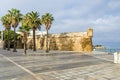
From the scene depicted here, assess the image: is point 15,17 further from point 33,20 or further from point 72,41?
point 72,41

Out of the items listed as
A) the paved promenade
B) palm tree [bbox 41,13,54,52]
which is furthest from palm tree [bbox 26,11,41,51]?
→ the paved promenade

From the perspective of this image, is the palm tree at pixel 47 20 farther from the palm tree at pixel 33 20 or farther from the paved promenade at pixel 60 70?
the paved promenade at pixel 60 70

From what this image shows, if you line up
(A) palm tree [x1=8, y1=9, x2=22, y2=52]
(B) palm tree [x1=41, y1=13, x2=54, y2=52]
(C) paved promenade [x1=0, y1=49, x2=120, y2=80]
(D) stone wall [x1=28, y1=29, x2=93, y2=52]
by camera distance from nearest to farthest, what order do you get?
1. (C) paved promenade [x1=0, y1=49, x2=120, y2=80]
2. (B) palm tree [x1=41, y1=13, x2=54, y2=52]
3. (D) stone wall [x1=28, y1=29, x2=93, y2=52]
4. (A) palm tree [x1=8, y1=9, x2=22, y2=52]

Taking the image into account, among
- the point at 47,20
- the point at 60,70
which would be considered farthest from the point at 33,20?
the point at 60,70

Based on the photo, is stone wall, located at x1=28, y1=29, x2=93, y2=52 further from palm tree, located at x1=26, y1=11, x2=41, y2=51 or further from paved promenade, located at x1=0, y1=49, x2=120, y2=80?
paved promenade, located at x1=0, y1=49, x2=120, y2=80

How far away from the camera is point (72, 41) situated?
217 feet

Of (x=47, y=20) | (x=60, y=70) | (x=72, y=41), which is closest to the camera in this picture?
(x=60, y=70)

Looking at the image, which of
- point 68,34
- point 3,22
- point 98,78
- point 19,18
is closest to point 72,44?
point 68,34

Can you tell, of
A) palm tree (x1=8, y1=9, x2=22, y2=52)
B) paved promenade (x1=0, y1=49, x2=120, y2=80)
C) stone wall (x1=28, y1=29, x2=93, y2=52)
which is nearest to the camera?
paved promenade (x1=0, y1=49, x2=120, y2=80)

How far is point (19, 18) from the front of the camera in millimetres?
67500

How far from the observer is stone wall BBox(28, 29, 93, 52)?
61719mm

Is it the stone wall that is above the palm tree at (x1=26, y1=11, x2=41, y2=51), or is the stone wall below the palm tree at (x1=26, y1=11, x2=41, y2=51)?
below

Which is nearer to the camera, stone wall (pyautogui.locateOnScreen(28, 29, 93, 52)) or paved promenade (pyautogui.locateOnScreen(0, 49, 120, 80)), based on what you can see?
paved promenade (pyautogui.locateOnScreen(0, 49, 120, 80))

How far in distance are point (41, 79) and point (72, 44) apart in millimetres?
49988
